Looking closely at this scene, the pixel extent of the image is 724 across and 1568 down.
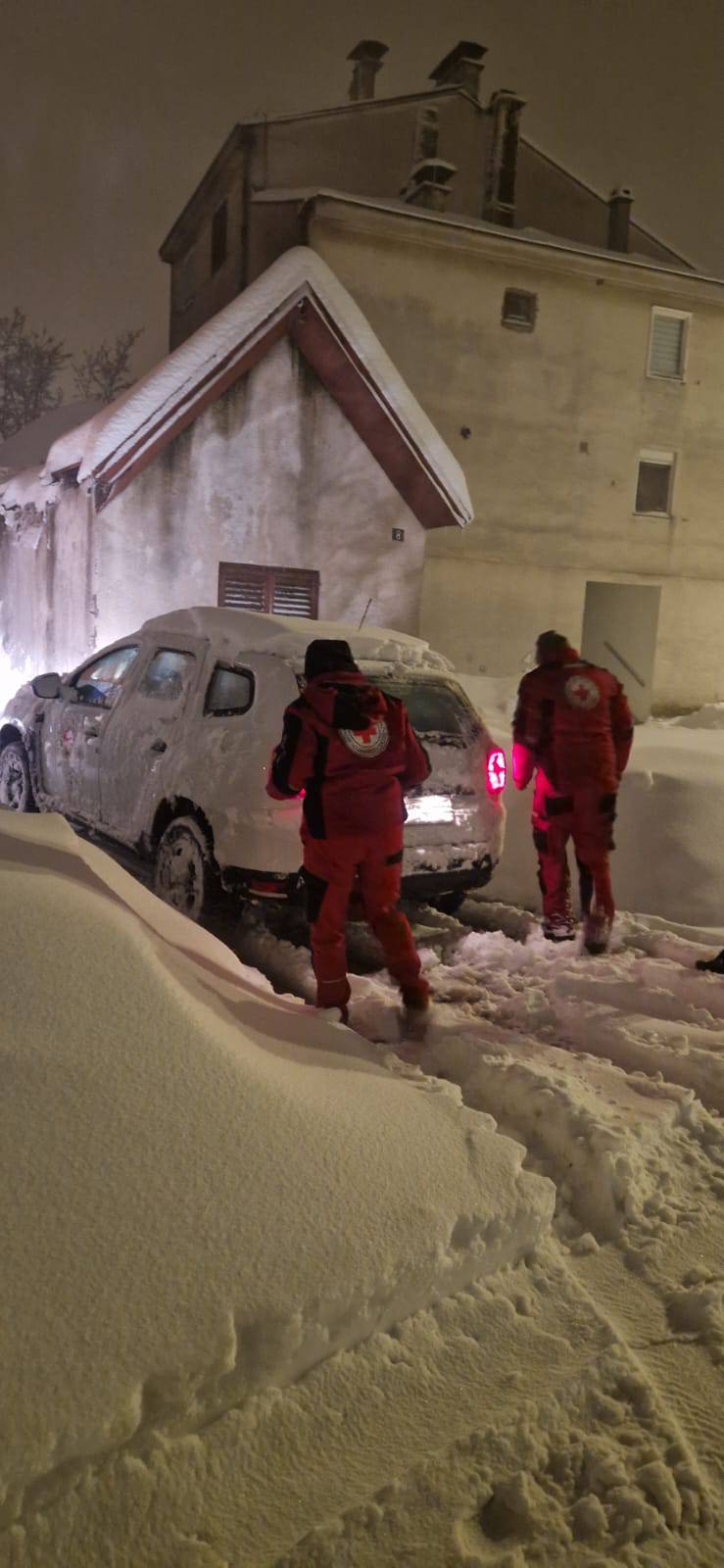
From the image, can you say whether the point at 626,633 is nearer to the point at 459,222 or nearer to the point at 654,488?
the point at 654,488

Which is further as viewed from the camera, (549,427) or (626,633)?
(626,633)

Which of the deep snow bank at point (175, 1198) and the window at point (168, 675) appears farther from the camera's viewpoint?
the window at point (168, 675)

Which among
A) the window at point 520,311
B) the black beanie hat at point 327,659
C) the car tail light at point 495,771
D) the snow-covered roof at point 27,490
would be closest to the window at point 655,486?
the window at point 520,311

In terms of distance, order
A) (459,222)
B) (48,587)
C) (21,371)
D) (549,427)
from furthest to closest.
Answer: (21,371) < (549,427) < (459,222) < (48,587)

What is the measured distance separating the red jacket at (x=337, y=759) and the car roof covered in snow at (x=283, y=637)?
1197mm

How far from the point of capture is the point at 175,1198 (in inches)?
90.8

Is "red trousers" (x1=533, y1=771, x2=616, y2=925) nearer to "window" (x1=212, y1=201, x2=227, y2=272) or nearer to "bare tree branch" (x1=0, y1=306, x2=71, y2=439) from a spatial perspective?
"window" (x1=212, y1=201, x2=227, y2=272)

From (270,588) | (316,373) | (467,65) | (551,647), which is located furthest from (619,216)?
(551,647)

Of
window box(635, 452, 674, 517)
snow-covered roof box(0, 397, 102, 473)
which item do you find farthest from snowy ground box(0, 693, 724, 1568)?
window box(635, 452, 674, 517)

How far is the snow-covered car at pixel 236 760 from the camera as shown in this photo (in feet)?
17.7

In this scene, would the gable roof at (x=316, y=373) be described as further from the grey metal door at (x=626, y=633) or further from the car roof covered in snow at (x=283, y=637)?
the grey metal door at (x=626, y=633)

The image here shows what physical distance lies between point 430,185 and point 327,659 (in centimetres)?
1771

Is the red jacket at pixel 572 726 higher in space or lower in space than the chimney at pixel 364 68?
lower

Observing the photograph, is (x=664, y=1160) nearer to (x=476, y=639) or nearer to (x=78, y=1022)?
(x=78, y=1022)
